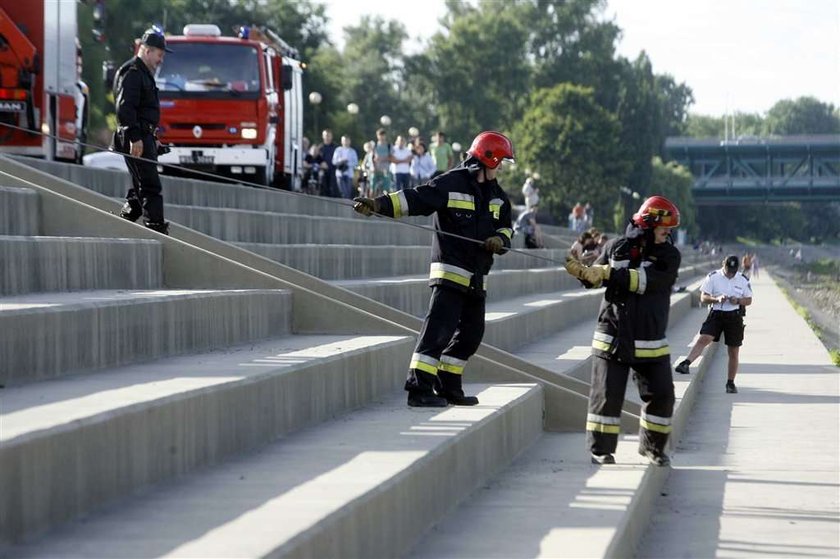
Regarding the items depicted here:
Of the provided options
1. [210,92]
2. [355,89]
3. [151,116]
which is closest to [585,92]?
[355,89]

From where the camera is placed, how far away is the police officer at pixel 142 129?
12.2 m

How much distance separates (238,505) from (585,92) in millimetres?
104725

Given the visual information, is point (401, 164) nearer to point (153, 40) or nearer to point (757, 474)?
point (153, 40)

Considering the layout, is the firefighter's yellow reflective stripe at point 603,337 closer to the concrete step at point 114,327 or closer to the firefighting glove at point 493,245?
the firefighting glove at point 493,245

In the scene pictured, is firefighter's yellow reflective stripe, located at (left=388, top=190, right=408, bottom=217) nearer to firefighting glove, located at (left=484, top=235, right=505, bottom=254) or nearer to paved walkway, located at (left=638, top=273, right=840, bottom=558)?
firefighting glove, located at (left=484, top=235, right=505, bottom=254)

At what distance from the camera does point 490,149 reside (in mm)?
10727

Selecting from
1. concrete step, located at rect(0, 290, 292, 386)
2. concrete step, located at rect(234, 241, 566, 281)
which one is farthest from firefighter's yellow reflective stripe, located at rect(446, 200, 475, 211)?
concrete step, located at rect(234, 241, 566, 281)

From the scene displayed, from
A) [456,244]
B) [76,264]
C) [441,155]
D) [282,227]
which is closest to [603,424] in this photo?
[456,244]

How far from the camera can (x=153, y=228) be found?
1218 centimetres

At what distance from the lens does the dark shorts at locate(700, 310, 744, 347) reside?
20.8 meters

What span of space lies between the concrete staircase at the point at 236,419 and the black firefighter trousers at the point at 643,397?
1.14 ft

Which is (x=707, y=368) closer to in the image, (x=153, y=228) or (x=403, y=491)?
(x=153, y=228)

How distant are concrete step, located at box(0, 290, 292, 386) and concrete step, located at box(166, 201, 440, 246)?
3839 millimetres

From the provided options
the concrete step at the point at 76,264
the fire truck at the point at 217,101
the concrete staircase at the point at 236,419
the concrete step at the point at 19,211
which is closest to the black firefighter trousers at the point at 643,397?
the concrete staircase at the point at 236,419
